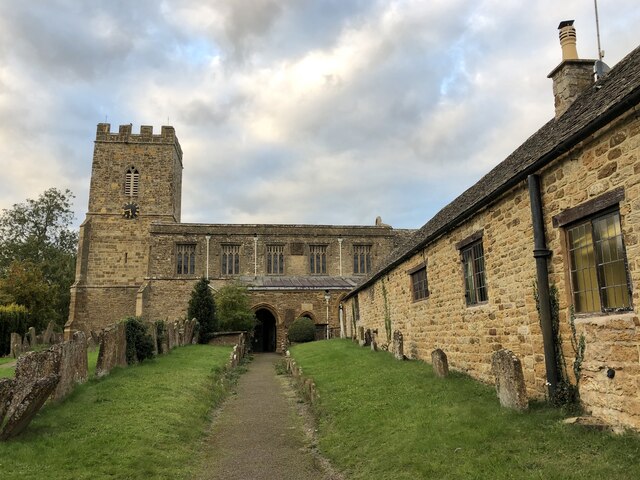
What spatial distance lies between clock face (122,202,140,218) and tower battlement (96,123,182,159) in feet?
18.9

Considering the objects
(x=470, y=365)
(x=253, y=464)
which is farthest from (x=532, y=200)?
(x=253, y=464)

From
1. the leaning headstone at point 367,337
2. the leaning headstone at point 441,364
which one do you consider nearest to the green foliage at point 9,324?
the leaning headstone at point 367,337

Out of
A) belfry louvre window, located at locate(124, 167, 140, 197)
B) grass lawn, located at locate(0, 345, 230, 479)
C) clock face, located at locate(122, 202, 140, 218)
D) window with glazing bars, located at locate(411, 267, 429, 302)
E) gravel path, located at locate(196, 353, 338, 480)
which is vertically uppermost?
belfry louvre window, located at locate(124, 167, 140, 197)

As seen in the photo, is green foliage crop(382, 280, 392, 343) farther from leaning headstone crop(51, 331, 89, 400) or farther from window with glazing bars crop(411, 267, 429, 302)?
leaning headstone crop(51, 331, 89, 400)

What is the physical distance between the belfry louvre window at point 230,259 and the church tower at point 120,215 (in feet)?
19.6

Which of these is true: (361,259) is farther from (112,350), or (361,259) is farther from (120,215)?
(112,350)

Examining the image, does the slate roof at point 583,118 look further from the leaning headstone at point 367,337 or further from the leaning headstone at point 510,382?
the leaning headstone at point 367,337

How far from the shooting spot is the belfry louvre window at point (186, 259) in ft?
125

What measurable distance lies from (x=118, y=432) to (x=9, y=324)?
20505 millimetres

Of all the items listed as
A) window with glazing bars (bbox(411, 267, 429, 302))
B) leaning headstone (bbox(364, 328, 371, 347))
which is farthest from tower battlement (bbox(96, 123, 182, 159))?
window with glazing bars (bbox(411, 267, 429, 302))

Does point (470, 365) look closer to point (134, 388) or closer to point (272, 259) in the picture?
point (134, 388)

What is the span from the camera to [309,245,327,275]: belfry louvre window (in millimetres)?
40062

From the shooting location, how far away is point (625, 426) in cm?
553

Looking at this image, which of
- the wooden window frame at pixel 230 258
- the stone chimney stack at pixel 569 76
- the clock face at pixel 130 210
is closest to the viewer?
the stone chimney stack at pixel 569 76
